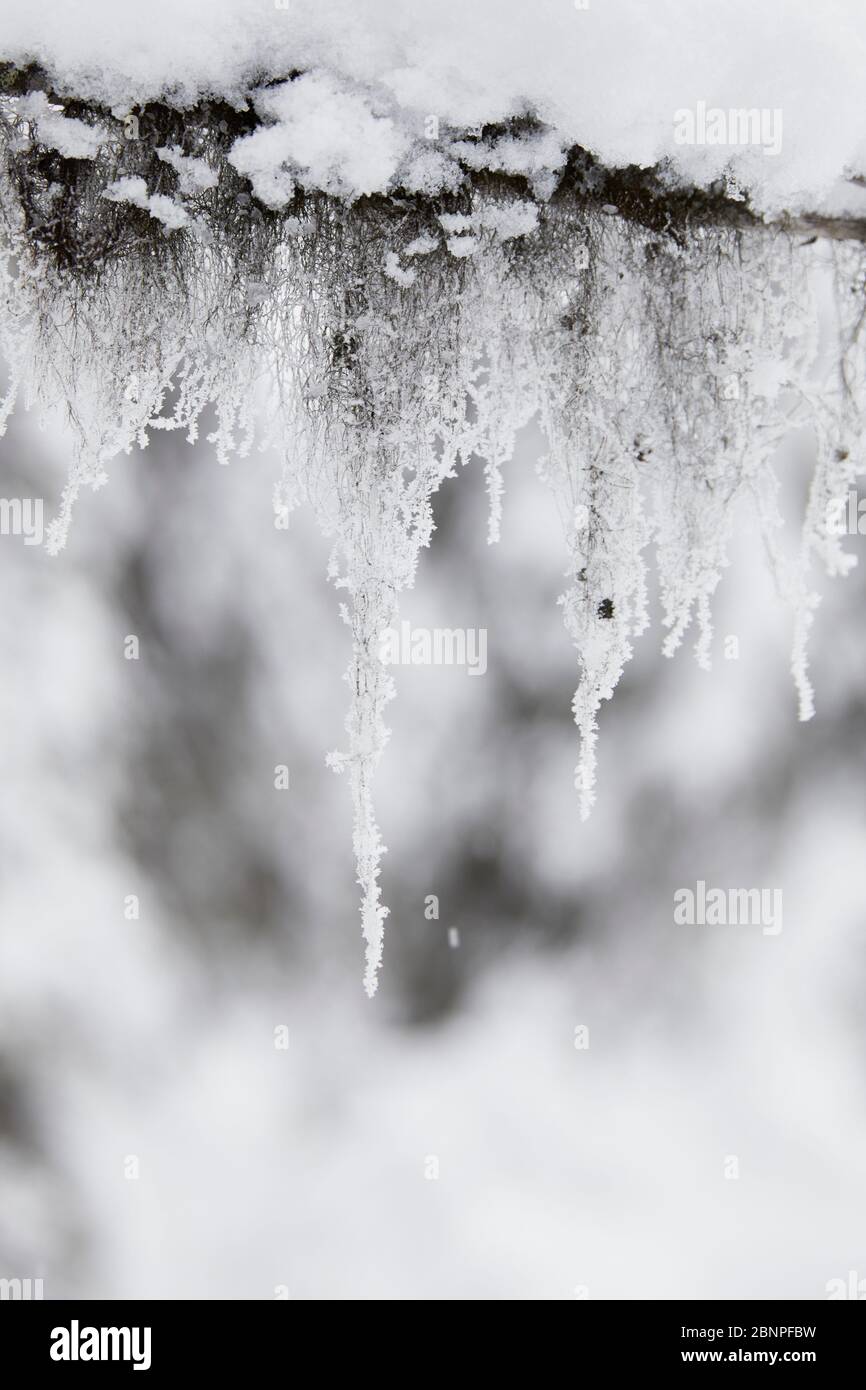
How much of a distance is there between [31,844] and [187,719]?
150cm

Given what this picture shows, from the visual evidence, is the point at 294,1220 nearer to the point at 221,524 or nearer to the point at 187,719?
the point at 187,719

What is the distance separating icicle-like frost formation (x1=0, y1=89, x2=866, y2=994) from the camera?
4.23 feet

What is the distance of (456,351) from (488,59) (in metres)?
0.40

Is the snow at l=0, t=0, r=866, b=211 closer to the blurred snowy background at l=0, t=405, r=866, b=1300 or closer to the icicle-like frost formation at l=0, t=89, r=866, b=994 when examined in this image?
the icicle-like frost formation at l=0, t=89, r=866, b=994

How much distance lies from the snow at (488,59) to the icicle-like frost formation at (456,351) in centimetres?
11

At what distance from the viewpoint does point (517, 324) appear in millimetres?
1397

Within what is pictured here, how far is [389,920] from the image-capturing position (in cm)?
606

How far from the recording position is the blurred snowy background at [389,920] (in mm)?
5109
